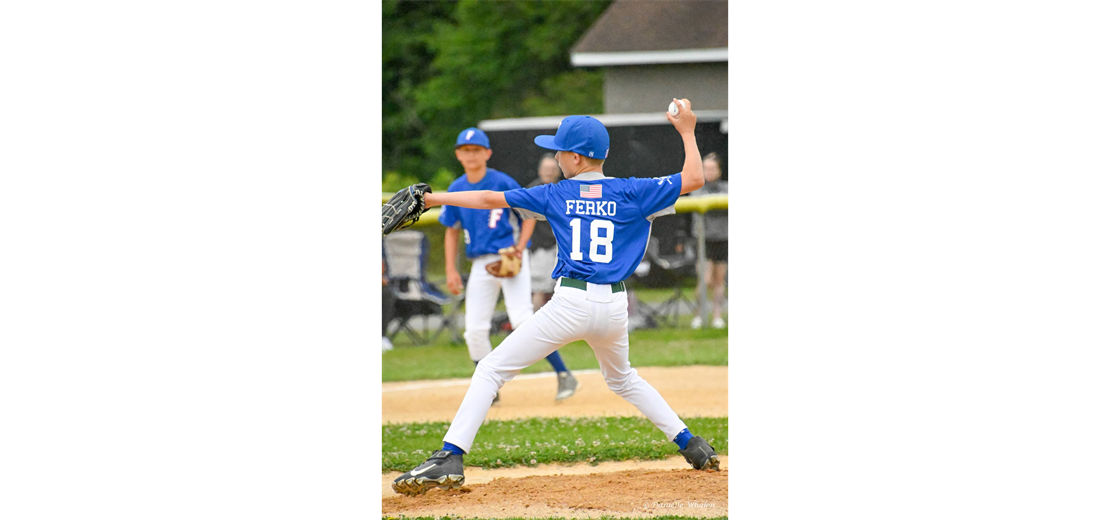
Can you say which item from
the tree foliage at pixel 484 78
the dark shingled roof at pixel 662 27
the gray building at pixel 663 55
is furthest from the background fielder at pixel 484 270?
the tree foliage at pixel 484 78

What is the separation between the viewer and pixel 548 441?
6.16 metres

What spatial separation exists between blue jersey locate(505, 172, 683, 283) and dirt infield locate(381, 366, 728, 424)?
2.74 metres

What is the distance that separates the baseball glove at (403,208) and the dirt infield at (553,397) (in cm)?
293

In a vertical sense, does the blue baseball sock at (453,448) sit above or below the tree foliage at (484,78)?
below

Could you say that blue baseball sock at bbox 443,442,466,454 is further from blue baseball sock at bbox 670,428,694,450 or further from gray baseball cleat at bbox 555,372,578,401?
gray baseball cleat at bbox 555,372,578,401

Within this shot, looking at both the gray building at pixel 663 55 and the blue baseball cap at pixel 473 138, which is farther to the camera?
the gray building at pixel 663 55

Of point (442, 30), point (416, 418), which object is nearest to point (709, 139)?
point (416, 418)

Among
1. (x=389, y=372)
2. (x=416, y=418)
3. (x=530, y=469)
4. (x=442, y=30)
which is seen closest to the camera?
(x=530, y=469)

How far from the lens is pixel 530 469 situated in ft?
18.1

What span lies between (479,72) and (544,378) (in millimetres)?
19063

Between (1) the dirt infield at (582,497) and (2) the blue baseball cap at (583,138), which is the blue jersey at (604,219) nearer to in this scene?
(2) the blue baseball cap at (583,138)

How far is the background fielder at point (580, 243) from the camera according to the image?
4.56 metres

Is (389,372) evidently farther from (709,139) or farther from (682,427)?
(709,139)

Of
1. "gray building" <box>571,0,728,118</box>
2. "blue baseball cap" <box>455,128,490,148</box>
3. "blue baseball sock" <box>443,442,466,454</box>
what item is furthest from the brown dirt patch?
"gray building" <box>571,0,728,118</box>
